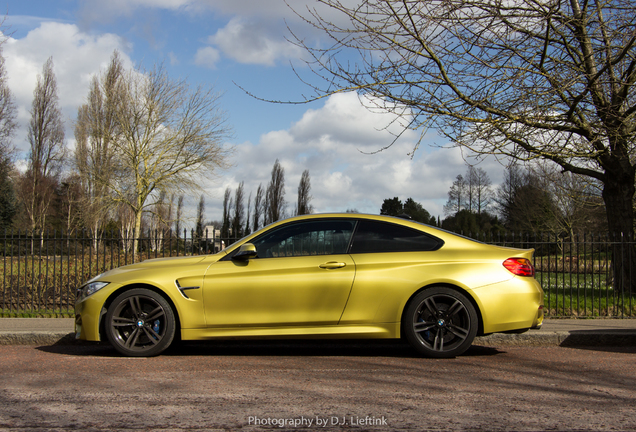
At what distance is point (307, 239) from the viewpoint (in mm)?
5738

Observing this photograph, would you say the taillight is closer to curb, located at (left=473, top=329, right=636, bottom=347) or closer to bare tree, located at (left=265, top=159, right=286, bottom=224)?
curb, located at (left=473, top=329, right=636, bottom=347)

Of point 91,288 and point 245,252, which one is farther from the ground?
point 245,252

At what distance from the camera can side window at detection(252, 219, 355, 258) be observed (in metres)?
5.64

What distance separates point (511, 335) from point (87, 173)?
2601cm

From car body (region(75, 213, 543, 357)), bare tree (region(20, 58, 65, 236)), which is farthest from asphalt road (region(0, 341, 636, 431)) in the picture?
bare tree (region(20, 58, 65, 236))

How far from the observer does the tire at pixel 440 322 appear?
17.5 ft

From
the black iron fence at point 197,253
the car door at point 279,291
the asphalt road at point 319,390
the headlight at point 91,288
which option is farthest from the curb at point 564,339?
the headlight at point 91,288

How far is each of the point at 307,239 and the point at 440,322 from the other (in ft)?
5.34

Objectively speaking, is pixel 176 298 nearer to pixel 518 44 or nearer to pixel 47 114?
pixel 518 44

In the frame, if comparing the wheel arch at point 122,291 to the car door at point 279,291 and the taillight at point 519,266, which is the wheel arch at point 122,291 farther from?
the taillight at point 519,266

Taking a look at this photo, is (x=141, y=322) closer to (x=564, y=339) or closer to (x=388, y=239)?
(x=388, y=239)

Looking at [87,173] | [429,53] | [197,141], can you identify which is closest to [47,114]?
[87,173]

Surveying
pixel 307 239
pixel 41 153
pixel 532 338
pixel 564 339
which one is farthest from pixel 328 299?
pixel 41 153

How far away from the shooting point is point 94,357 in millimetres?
5664
